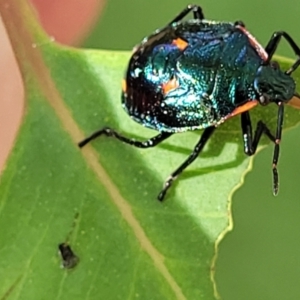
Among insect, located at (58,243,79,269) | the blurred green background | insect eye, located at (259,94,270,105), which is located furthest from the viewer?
the blurred green background

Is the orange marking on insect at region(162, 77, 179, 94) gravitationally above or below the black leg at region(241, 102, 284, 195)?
above

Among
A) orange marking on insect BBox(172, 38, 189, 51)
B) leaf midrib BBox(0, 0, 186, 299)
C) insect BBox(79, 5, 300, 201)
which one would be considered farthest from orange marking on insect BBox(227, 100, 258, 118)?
leaf midrib BBox(0, 0, 186, 299)

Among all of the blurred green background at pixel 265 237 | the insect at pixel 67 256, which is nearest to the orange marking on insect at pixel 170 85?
the insect at pixel 67 256

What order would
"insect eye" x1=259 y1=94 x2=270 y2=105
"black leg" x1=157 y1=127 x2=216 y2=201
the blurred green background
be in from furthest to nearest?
the blurred green background < "insect eye" x1=259 y1=94 x2=270 y2=105 < "black leg" x1=157 y1=127 x2=216 y2=201

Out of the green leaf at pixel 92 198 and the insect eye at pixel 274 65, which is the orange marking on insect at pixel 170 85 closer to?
the green leaf at pixel 92 198

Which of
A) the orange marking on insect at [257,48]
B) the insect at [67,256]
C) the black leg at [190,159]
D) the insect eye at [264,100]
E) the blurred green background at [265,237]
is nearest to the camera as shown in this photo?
the insect at [67,256]

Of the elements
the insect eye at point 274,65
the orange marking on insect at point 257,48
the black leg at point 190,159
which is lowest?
the black leg at point 190,159

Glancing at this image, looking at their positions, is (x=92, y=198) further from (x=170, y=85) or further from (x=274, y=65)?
(x=274, y=65)

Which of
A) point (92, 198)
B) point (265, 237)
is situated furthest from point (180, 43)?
point (265, 237)

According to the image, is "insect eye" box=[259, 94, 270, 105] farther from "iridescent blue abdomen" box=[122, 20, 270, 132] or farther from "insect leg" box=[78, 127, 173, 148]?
"insect leg" box=[78, 127, 173, 148]
